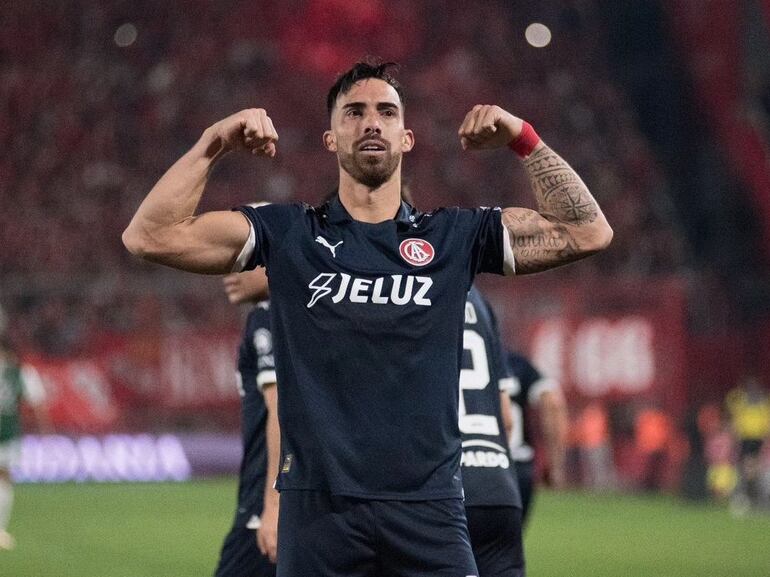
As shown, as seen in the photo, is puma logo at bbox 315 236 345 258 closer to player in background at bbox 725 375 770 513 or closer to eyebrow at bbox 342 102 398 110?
eyebrow at bbox 342 102 398 110

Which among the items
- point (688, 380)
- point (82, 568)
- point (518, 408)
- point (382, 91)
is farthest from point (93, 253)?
point (382, 91)

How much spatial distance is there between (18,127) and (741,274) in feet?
51.6

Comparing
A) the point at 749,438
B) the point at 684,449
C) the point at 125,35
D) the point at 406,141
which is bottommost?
the point at 684,449

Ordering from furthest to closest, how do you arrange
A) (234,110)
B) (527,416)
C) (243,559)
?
(234,110)
(527,416)
(243,559)

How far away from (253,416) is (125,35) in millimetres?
26678

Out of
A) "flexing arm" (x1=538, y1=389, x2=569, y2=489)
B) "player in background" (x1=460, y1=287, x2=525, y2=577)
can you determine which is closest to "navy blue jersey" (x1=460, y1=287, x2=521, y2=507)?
"player in background" (x1=460, y1=287, x2=525, y2=577)

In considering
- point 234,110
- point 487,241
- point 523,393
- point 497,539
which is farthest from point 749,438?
point 487,241

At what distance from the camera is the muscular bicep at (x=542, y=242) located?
4902 mm

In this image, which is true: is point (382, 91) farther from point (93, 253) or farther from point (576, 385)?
point (93, 253)

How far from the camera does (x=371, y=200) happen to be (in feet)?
15.9

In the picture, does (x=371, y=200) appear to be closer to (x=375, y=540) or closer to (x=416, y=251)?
(x=416, y=251)

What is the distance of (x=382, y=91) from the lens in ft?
16.1

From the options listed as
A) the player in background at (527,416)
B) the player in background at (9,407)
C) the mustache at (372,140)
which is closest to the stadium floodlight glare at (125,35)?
the player in background at (9,407)

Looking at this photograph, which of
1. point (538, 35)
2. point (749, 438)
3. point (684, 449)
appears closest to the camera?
point (749, 438)
